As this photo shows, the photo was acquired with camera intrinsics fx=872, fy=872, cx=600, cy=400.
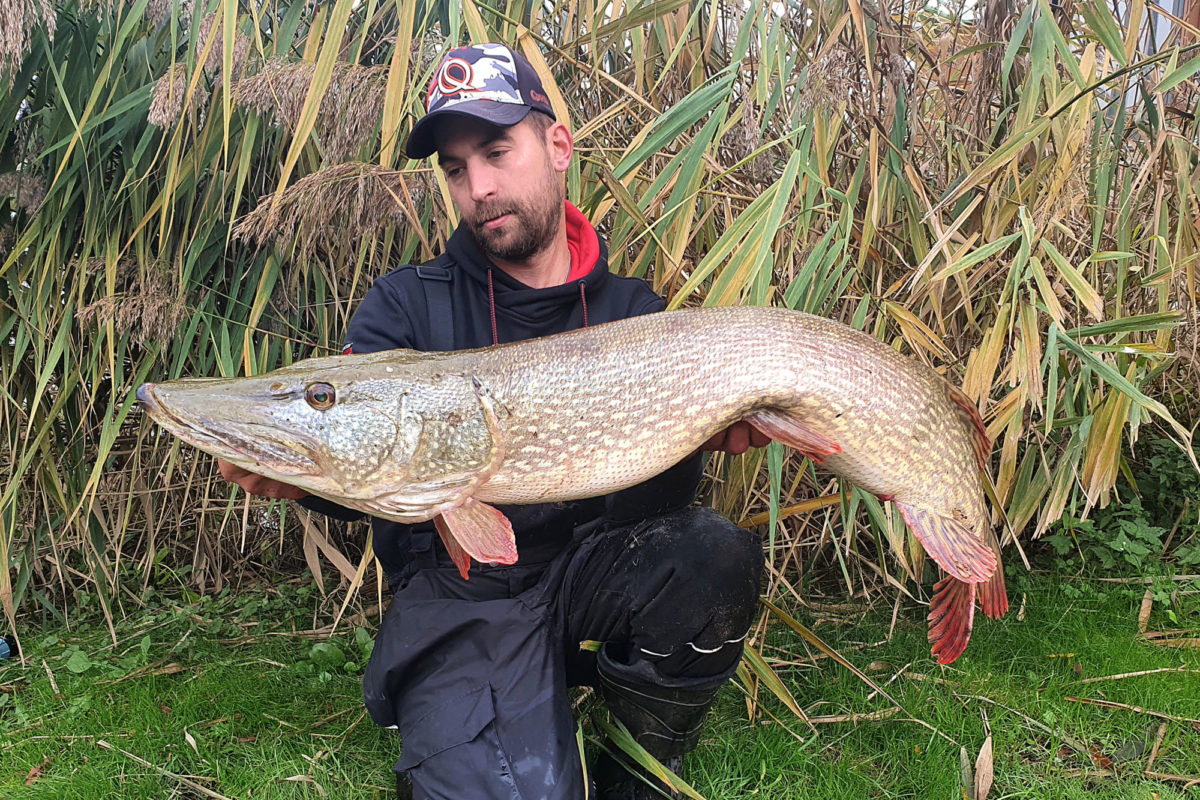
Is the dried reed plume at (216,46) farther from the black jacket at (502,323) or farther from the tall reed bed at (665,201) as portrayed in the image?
the black jacket at (502,323)

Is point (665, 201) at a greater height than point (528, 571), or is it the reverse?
point (665, 201)

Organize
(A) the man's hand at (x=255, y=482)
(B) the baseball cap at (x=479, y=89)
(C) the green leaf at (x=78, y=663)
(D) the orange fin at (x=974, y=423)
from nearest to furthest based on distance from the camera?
1. (A) the man's hand at (x=255, y=482)
2. (D) the orange fin at (x=974, y=423)
3. (B) the baseball cap at (x=479, y=89)
4. (C) the green leaf at (x=78, y=663)

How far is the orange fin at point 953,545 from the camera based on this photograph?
153cm

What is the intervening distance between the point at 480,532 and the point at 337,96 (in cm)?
103

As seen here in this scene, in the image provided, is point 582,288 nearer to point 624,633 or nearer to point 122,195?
point 624,633

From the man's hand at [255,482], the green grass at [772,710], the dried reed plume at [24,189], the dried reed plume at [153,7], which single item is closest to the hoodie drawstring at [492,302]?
the man's hand at [255,482]

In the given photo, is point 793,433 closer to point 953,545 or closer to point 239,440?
point 953,545

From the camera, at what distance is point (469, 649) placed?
5.46 feet

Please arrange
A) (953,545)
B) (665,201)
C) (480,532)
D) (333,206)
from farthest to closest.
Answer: (665,201) < (333,206) < (953,545) < (480,532)

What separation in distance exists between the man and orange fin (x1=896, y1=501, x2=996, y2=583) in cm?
32

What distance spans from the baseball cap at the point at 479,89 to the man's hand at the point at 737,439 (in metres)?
0.73

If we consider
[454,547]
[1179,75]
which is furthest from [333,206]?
[1179,75]

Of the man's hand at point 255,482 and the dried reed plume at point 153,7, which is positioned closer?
the man's hand at point 255,482

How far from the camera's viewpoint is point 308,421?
1369mm
